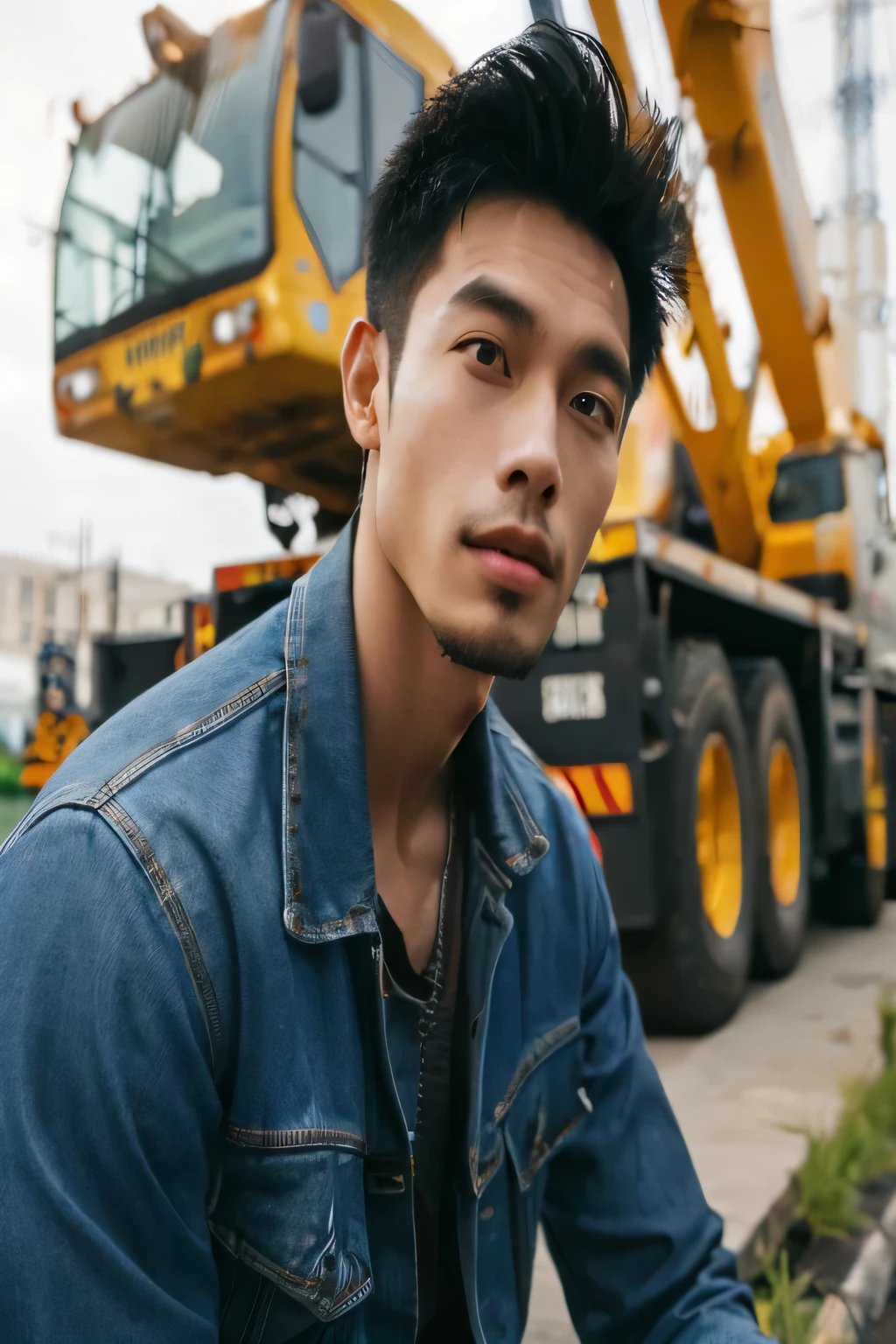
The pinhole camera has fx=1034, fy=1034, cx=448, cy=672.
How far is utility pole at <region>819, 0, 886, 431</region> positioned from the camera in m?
2.53

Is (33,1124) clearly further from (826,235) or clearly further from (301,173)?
(826,235)

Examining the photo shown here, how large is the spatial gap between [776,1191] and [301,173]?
223 cm

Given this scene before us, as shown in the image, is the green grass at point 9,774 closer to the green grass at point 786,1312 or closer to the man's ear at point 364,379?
the man's ear at point 364,379

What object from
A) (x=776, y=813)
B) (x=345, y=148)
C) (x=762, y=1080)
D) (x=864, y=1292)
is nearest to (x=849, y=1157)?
(x=864, y=1292)

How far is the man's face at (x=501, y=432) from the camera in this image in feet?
3.05

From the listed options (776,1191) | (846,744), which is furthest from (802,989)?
(776,1191)

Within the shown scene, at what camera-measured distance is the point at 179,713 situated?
3.06 ft

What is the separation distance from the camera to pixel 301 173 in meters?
1.97

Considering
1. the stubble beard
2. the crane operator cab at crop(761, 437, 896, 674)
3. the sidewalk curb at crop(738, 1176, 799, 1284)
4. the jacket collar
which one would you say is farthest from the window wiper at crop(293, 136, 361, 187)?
the crane operator cab at crop(761, 437, 896, 674)

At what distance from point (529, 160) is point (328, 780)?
0.63 m

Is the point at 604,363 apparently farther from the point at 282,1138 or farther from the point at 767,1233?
the point at 767,1233

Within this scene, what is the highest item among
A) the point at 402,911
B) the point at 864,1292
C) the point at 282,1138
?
the point at 402,911

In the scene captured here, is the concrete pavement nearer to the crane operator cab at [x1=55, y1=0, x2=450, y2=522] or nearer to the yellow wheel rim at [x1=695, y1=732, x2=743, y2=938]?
the yellow wheel rim at [x1=695, y1=732, x2=743, y2=938]

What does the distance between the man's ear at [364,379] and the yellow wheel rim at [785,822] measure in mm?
3182
